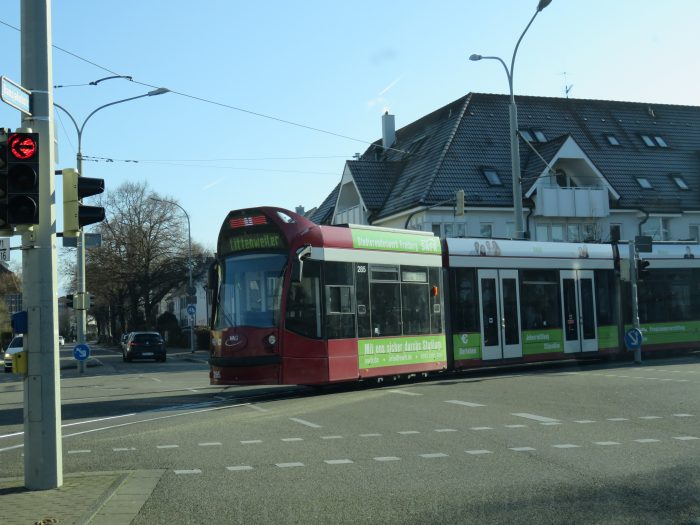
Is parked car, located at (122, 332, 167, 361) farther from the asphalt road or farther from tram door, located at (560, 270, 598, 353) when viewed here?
the asphalt road

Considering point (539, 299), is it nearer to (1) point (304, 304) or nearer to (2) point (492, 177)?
(1) point (304, 304)

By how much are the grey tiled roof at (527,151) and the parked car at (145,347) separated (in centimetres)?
1359

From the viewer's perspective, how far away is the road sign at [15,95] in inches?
291

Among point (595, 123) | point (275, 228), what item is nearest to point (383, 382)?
point (275, 228)

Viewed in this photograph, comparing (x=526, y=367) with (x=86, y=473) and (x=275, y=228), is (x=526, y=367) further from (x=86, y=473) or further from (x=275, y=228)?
(x=86, y=473)

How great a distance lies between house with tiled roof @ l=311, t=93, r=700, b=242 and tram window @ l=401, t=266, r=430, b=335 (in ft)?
65.3

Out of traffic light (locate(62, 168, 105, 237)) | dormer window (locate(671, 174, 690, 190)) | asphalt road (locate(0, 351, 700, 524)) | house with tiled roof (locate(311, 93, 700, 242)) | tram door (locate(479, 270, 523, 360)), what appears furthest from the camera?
dormer window (locate(671, 174, 690, 190))

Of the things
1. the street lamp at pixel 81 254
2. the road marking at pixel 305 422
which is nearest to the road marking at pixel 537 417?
the road marking at pixel 305 422

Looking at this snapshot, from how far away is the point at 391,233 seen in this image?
18.8 meters

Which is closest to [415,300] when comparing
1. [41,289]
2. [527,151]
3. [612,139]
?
[41,289]

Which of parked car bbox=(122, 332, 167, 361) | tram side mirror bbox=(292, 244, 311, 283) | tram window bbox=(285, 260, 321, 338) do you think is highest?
tram side mirror bbox=(292, 244, 311, 283)

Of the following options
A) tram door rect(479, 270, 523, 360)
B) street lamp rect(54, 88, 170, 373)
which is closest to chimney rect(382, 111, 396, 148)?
street lamp rect(54, 88, 170, 373)

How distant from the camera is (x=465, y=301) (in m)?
20.5

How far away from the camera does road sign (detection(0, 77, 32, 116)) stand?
7398 millimetres
